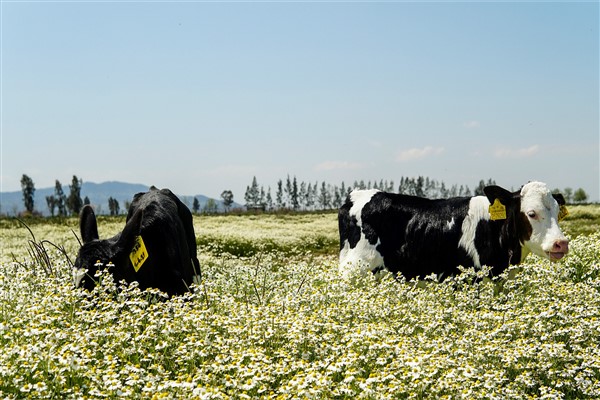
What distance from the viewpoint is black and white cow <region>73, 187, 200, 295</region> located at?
7.45m

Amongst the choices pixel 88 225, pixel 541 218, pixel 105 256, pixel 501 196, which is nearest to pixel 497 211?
pixel 501 196

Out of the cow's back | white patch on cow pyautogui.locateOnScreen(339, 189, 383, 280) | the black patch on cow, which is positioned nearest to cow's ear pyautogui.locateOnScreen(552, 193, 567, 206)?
the black patch on cow

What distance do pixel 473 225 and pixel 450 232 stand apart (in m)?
0.43

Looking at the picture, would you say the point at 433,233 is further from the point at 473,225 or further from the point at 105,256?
the point at 105,256

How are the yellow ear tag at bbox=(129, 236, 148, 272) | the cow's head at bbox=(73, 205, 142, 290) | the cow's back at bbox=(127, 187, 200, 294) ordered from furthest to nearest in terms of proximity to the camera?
the cow's back at bbox=(127, 187, 200, 294), the yellow ear tag at bbox=(129, 236, 148, 272), the cow's head at bbox=(73, 205, 142, 290)

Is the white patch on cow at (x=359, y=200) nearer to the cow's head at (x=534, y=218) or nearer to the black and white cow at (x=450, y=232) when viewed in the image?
the black and white cow at (x=450, y=232)

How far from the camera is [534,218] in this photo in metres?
9.36

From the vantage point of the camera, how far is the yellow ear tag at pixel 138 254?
7.65 metres

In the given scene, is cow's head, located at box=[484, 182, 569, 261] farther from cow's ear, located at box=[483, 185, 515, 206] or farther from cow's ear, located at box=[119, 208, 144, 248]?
cow's ear, located at box=[119, 208, 144, 248]

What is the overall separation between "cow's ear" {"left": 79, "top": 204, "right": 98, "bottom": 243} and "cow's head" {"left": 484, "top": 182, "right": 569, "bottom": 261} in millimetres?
6649

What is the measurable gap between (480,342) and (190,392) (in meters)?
3.27

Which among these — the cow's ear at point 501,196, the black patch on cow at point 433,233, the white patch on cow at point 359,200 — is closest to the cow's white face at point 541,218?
the black patch on cow at point 433,233

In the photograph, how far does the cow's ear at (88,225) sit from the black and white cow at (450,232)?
4.14m

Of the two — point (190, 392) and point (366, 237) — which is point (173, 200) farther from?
point (190, 392)
